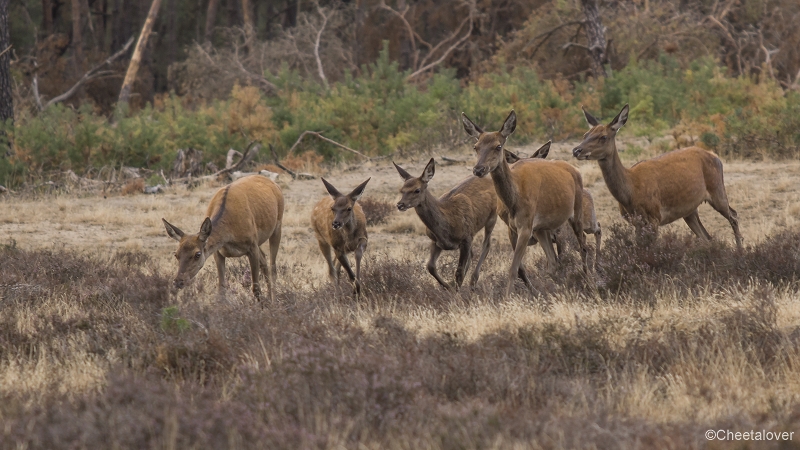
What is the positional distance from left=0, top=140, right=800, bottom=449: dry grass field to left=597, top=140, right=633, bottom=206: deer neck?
1.08 m

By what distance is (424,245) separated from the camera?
50.1 ft

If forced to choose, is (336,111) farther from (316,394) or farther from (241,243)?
(316,394)

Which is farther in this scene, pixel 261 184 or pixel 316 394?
pixel 261 184

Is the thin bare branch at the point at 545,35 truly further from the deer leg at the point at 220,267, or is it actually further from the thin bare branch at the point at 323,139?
the deer leg at the point at 220,267

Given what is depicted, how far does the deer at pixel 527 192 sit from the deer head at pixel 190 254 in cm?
300

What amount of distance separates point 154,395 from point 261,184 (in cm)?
641

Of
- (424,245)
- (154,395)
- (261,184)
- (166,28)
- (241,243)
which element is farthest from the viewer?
(166,28)

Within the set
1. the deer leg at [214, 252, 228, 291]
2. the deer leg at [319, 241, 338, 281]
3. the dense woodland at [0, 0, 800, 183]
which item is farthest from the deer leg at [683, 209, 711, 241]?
the dense woodland at [0, 0, 800, 183]

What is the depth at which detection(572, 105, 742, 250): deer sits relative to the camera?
11.6 metres

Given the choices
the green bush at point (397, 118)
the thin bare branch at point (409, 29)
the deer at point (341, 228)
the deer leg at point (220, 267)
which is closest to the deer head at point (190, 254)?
the deer leg at point (220, 267)

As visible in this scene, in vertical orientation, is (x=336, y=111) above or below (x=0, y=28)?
below

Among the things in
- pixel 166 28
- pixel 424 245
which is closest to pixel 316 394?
pixel 424 245
